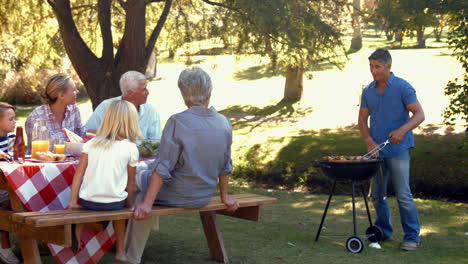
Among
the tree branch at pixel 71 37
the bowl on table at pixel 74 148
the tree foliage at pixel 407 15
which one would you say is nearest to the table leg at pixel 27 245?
the bowl on table at pixel 74 148

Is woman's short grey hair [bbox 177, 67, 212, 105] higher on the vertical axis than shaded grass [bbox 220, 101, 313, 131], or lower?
higher

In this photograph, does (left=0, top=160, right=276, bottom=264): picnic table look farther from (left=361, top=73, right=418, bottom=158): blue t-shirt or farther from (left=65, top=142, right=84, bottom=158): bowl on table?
(left=361, top=73, right=418, bottom=158): blue t-shirt

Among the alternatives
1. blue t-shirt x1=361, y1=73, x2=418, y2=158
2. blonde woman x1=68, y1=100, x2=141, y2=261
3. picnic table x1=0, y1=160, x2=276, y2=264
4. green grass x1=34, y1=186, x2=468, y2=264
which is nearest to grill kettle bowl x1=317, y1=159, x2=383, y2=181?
blue t-shirt x1=361, y1=73, x2=418, y2=158

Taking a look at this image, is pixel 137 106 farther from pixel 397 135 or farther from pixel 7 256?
pixel 397 135

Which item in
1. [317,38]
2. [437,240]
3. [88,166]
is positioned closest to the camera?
[88,166]

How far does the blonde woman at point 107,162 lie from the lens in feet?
15.8

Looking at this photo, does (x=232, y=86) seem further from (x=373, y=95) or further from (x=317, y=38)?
(x=373, y=95)

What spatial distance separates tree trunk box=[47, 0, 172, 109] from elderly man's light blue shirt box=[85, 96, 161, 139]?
10.9 feet

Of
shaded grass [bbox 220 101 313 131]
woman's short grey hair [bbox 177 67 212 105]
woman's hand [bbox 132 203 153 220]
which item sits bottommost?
shaded grass [bbox 220 101 313 131]

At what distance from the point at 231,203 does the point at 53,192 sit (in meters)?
1.35

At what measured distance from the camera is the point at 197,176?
16.4 feet

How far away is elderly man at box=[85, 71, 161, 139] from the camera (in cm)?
630

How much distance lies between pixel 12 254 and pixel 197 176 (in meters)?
1.84

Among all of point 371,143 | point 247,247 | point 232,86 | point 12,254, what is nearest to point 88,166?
point 12,254
